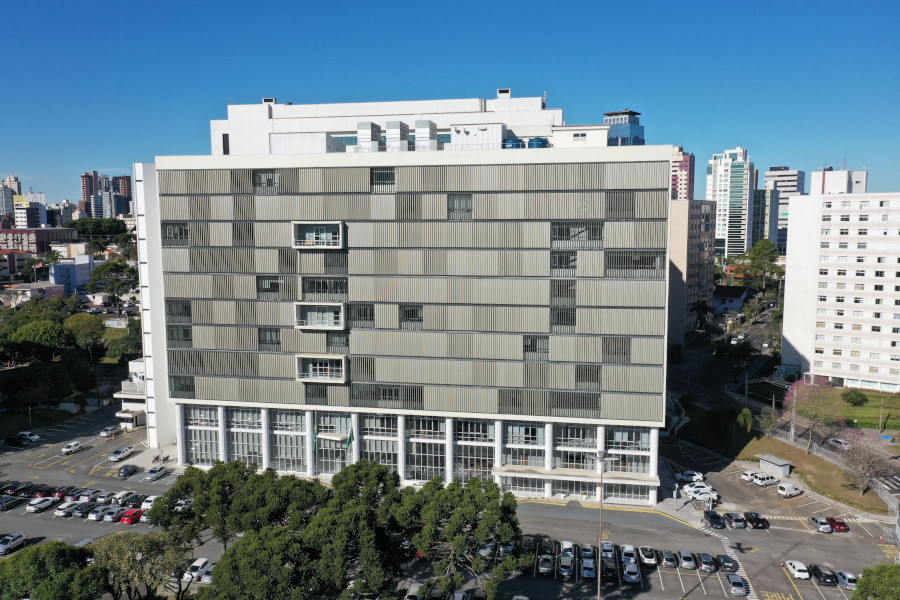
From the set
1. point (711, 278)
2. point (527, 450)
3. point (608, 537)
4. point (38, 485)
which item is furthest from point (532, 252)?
point (711, 278)

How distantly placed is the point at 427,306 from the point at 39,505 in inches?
1696

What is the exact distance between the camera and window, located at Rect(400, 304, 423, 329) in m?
64.6

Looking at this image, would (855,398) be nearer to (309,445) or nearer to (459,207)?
(459,207)

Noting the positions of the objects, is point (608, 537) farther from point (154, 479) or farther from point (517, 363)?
point (154, 479)

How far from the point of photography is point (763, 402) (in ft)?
326

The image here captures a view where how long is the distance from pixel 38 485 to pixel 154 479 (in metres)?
11.8

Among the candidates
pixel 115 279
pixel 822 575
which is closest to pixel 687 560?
pixel 822 575

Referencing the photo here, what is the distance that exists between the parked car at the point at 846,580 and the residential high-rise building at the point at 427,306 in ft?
54.2

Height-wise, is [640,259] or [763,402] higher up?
[640,259]

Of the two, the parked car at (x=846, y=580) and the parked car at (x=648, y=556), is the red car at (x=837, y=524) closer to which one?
the parked car at (x=846, y=580)

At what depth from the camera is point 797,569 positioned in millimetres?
50125

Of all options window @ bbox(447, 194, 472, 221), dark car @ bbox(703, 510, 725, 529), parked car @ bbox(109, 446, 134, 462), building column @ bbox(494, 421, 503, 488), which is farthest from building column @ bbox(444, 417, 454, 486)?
parked car @ bbox(109, 446, 134, 462)

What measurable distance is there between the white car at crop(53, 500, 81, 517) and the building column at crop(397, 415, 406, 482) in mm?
31837

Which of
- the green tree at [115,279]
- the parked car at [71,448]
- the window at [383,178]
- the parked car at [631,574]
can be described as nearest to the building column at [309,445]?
the window at [383,178]
